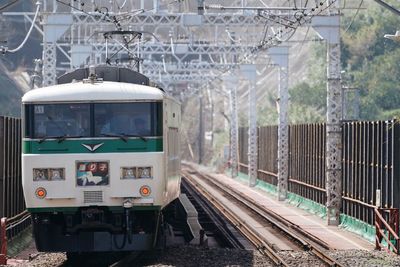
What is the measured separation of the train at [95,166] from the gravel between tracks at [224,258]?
3.11ft

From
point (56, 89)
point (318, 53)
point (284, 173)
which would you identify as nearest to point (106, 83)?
point (56, 89)

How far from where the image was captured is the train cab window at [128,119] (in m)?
18.7

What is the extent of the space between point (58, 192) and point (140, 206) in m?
1.45

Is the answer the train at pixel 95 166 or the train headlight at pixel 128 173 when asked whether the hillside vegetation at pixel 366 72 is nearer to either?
the train at pixel 95 166

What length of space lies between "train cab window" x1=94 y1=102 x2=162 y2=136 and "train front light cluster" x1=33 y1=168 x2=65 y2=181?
933mm

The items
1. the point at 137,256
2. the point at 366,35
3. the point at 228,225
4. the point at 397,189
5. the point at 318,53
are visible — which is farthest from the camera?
the point at 318,53

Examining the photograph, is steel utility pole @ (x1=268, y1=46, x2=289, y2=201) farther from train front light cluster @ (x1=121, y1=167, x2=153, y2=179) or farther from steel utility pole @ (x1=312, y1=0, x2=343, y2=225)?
train front light cluster @ (x1=121, y1=167, x2=153, y2=179)

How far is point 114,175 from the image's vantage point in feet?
60.3

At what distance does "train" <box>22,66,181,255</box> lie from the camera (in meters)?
18.4

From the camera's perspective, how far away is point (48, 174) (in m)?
18.4

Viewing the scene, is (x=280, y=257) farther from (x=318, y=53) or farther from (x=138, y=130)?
(x=318, y=53)

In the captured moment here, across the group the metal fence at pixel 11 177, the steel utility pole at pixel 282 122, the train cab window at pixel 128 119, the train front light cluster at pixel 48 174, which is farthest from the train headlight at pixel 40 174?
the steel utility pole at pixel 282 122

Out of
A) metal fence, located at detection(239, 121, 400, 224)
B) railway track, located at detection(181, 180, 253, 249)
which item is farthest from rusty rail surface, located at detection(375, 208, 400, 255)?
railway track, located at detection(181, 180, 253, 249)

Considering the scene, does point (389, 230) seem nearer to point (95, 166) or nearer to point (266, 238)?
point (266, 238)
